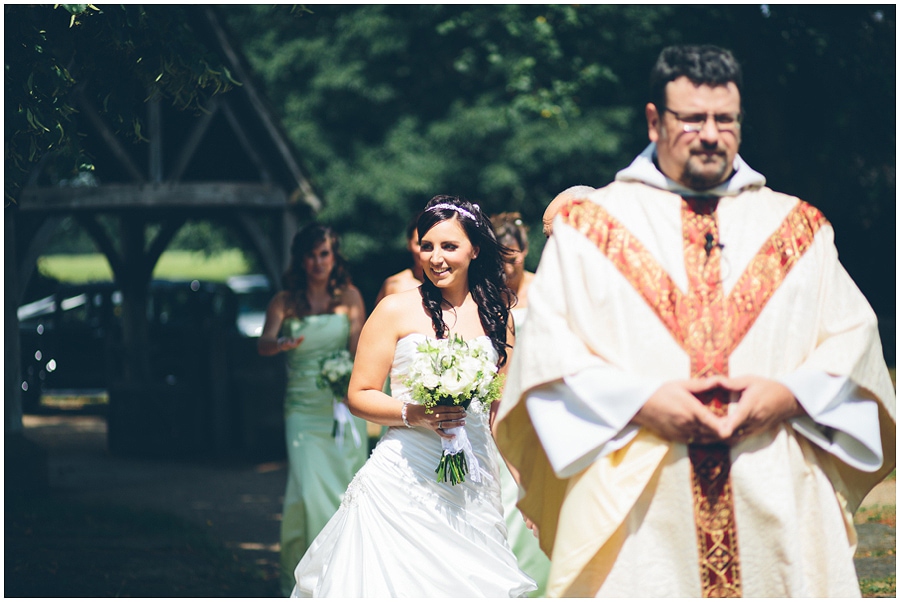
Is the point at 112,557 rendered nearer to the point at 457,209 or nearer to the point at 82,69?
the point at 82,69

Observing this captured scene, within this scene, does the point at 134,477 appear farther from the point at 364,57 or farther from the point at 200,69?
the point at 364,57

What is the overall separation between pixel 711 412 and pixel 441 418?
1.57m

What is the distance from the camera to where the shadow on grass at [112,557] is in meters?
6.77

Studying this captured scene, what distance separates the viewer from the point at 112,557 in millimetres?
7617

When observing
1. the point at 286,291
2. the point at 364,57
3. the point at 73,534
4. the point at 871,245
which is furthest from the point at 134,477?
the point at 364,57

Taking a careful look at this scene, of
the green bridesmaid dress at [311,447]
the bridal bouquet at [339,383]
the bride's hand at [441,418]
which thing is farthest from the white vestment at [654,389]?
the green bridesmaid dress at [311,447]

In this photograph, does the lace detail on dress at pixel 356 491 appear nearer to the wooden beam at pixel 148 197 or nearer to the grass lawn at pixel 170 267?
the wooden beam at pixel 148 197

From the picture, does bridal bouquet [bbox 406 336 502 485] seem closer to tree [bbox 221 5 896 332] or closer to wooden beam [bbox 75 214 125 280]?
tree [bbox 221 5 896 332]

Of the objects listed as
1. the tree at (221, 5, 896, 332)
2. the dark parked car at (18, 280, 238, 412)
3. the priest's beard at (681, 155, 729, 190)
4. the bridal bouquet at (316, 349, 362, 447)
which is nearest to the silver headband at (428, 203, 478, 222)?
the priest's beard at (681, 155, 729, 190)

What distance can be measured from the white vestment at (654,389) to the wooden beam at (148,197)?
8074 millimetres

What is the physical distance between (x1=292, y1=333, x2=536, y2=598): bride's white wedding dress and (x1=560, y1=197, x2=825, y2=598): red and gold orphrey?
1.48 meters

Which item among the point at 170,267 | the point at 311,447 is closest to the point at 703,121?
the point at 311,447

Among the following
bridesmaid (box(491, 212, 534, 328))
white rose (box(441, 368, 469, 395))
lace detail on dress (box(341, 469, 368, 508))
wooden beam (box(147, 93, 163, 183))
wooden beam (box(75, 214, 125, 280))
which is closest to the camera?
white rose (box(441, 368, 469, 395))

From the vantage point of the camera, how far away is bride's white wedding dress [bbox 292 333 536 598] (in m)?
4.27
